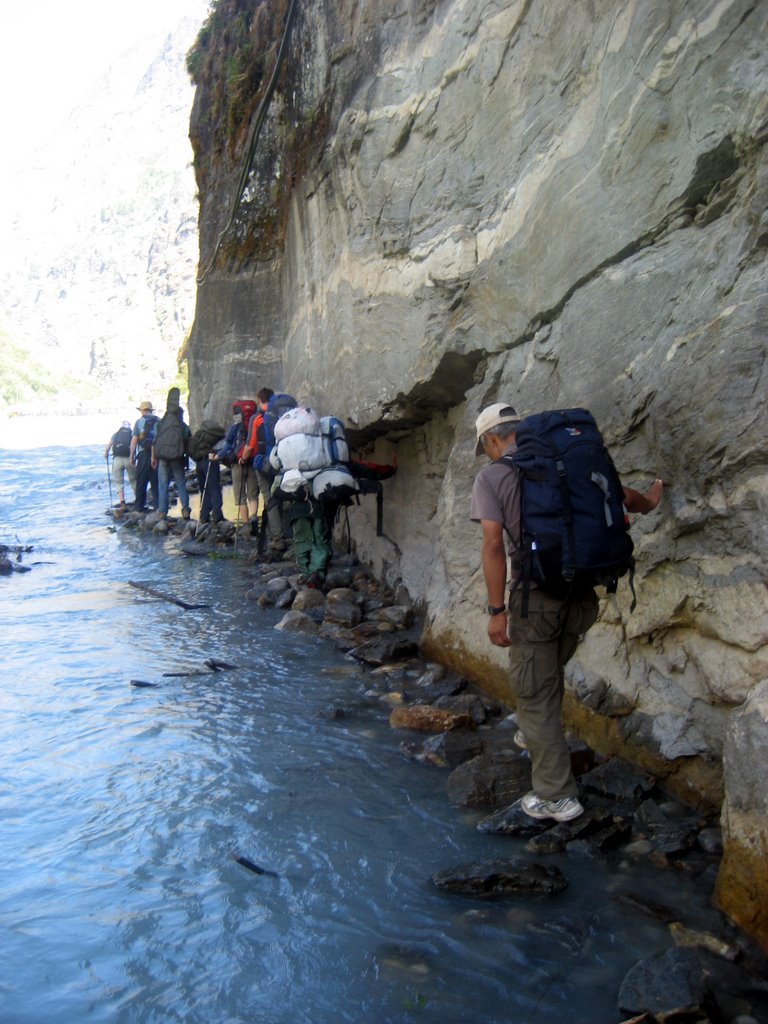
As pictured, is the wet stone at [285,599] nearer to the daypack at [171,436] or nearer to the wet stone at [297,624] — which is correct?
the wet stone at [297,624]

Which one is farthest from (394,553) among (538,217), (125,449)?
(125,449)

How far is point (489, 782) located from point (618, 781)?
0.64 meters

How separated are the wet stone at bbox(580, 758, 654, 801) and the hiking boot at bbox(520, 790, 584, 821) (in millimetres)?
320

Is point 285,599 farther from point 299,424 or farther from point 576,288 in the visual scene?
point 576,288

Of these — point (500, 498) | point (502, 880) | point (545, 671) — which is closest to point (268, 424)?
point (500, 498)

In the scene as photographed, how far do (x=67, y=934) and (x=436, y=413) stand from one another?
5.64m

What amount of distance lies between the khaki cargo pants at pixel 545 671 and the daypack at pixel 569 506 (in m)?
0.25

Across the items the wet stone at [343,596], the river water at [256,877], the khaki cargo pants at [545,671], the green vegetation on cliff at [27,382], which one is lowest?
the river water at [256,877]

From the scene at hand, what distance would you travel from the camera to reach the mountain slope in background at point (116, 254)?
385 feet

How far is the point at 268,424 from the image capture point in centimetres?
1152

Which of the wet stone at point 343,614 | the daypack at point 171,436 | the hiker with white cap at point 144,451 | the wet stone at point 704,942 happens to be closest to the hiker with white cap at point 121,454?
the hiker with white cap at point 144,451

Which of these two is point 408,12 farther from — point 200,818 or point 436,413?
point 200,818

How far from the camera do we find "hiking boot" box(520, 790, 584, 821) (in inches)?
167

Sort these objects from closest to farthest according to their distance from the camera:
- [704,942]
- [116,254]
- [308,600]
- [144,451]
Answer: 1. [704,942]
2. [308,600]
3. [144,451]
4. [116,254]
